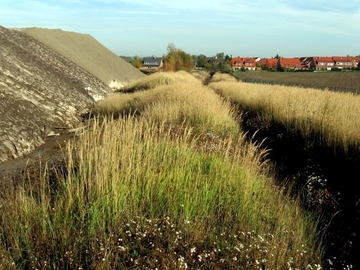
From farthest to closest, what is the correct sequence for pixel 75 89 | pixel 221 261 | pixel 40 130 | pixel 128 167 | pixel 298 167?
1. pixel 75 89
2. pixel 40 130
3. pixel 298 167
4. pixel 128 167
5. pixel 221 261

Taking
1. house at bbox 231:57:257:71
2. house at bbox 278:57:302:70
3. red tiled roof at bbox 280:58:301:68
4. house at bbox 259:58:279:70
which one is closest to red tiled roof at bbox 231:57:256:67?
house at bbox 231:57:257:71

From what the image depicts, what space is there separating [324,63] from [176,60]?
278 ft

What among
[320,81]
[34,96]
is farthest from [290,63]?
[34,96]

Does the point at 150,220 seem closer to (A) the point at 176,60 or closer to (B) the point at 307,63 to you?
(A) the point at 176,60

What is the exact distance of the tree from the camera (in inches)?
2434

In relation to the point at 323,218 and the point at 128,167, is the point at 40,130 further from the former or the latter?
the point at 323,218

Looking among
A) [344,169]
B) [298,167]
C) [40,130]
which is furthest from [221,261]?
[40,130]

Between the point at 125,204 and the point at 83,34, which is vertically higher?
the point at 83,34

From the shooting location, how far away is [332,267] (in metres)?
4.28

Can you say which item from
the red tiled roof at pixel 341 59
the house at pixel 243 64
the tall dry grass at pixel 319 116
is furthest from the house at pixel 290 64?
the tall dry grass at pixel 319 116

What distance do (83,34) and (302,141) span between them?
43.8 metres

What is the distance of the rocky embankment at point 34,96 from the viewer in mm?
11641

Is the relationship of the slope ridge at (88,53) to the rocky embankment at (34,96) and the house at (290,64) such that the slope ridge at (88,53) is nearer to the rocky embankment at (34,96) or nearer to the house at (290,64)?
the rocky embankment at (34,96)

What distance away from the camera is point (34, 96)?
51.5 feet
